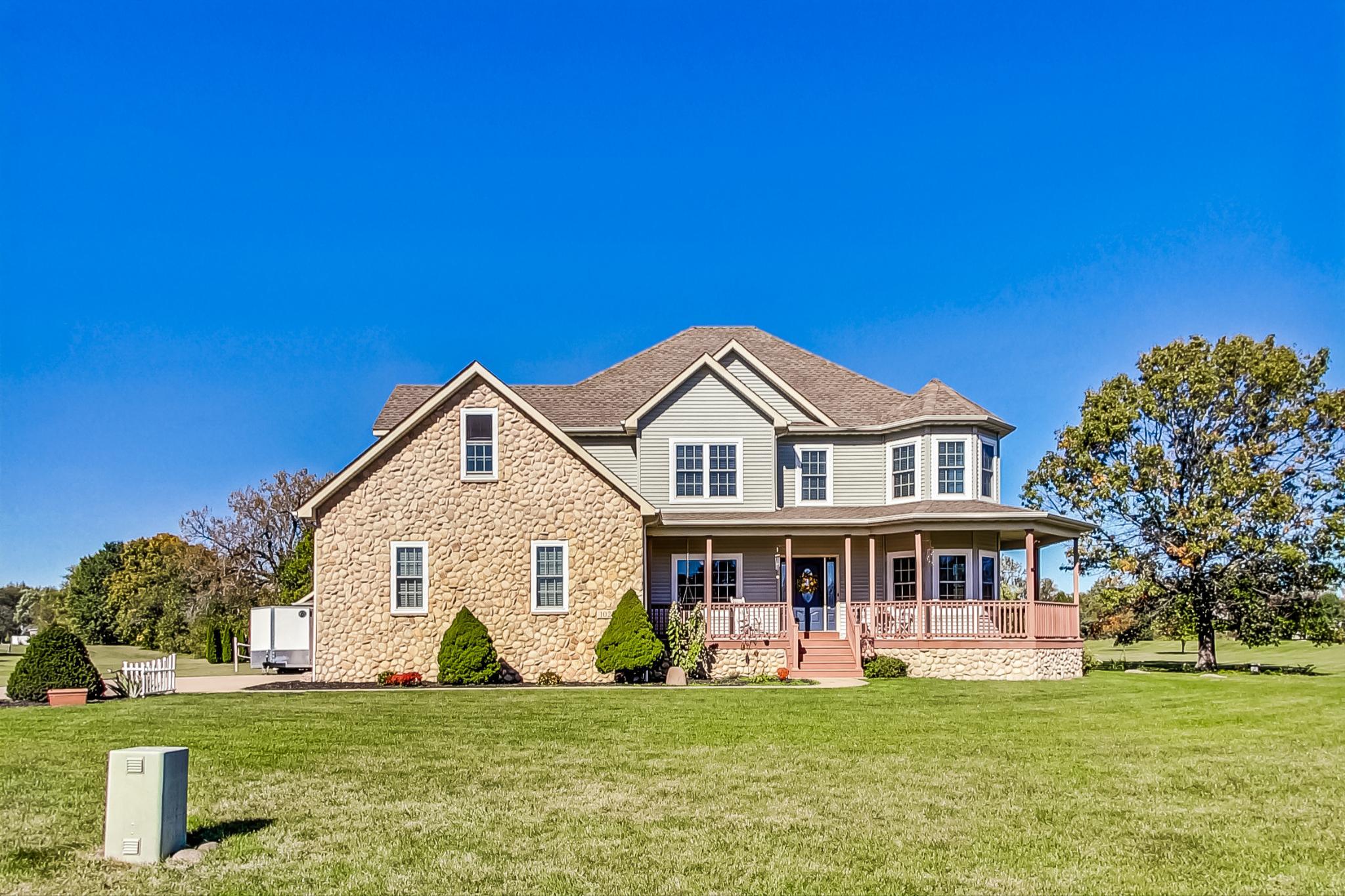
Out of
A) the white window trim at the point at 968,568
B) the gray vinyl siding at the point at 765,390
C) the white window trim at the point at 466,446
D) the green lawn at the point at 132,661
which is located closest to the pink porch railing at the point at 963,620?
the white window trim at the point at 968,568

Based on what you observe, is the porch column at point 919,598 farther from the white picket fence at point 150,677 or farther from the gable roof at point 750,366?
the white picket fence at point 150,677

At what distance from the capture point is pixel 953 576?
28219mm

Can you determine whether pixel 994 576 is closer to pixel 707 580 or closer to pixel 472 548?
pixel 707 580

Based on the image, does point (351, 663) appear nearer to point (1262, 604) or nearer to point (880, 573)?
point (880, 573)

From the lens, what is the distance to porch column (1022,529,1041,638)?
84.8ft

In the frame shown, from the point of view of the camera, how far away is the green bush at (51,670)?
1959 cm

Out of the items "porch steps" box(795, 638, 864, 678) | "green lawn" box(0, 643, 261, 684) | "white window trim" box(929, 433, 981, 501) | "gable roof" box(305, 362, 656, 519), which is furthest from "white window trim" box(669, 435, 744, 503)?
"green lawn" box(0, 643, 261, 684)

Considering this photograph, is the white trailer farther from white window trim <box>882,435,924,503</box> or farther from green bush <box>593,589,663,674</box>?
white window trim <box>882,435,924,503</box>

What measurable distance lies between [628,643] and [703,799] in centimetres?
1385

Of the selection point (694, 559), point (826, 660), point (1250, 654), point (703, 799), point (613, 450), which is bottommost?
point (1250, 654)

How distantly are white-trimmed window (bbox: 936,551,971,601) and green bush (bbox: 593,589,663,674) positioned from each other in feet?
24.9

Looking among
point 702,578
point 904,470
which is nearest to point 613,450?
point 702,578

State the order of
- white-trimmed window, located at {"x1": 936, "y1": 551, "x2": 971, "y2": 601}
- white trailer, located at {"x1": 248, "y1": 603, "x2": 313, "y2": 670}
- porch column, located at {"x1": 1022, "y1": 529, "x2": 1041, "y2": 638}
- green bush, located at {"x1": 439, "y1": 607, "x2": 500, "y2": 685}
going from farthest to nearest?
white trailer, located at {"x1": 248, "y1": 603, "x2": 313, "y2": 670} → white-trimmed window, located at {"x1": 936, "y1": 551, "x2": 971, "y2": 601} → porch column, located at {"x1": 1022, "y1": 529, "x2": 1041, "y2": 638} → green bush, located at {"x1": 439, "y1": 607, "x2": 500, "y2": 685}

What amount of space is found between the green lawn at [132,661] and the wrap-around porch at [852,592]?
12102 millimetres
